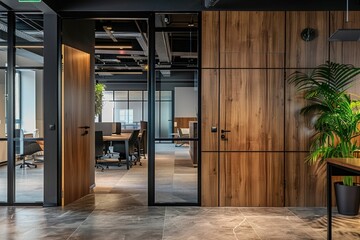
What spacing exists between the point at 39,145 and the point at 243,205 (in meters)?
3.41

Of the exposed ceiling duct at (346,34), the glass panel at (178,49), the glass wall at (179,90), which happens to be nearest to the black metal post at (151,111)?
the glass wall at (179,90)

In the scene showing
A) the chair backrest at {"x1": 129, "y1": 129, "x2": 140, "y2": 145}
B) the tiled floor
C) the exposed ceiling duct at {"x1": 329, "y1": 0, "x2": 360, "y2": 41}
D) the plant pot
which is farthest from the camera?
the chair backrest at {"x1": 129, "y1": 129, "x2": 140, "y2": 145}

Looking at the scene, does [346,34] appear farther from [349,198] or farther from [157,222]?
[157,222]

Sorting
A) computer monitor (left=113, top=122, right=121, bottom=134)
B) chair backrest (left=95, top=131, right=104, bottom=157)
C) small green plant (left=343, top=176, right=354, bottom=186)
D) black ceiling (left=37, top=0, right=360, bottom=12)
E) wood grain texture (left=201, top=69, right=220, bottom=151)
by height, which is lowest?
small green plant (left=343, top=176, right=354, bottom=186)

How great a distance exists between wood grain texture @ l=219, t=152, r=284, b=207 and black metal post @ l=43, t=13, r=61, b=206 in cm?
243

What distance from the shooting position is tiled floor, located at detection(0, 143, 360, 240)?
13.8 feet

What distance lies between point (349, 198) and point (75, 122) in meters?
4.15

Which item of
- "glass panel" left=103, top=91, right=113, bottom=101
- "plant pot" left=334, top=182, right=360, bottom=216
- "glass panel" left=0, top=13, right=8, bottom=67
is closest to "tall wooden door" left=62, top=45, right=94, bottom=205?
"glass panel" left=0, top=13, right=8, bottom=67

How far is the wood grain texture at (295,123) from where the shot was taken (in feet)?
18.2

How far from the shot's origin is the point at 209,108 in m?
5.55

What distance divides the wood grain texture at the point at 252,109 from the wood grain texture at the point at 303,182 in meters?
0.30

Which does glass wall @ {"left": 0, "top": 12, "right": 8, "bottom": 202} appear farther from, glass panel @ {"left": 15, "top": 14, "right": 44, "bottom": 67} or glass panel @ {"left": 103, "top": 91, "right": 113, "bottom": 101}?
glass panel @ {"left": 103, "top": 91, "right": 113, "bottom": 101}

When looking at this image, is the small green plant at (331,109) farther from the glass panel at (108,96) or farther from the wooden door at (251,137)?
the glass panel at (108,96)

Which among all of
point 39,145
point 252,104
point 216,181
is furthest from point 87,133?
point 252,104
